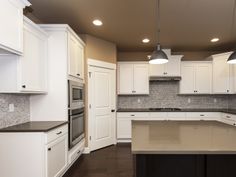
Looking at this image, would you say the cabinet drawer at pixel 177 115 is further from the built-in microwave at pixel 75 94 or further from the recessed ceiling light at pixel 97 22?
the recessed ceiling light at pixel 97 22

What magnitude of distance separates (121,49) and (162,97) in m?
1.86

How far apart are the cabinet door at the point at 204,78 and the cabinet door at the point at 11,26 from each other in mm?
4680

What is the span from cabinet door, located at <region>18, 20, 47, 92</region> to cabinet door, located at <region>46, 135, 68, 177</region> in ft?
2.66

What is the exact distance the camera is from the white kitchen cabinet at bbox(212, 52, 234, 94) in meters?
5.07

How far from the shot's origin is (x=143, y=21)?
146 inches

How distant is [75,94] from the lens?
373 centimetres

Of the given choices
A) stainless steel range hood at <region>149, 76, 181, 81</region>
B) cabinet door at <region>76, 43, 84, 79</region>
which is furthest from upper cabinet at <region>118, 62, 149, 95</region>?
cabinet door at <region>76, 43, 84, 79</region>

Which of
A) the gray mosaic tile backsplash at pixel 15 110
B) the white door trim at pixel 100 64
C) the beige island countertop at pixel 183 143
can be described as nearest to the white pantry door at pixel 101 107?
the white door trim at pixel 100 64

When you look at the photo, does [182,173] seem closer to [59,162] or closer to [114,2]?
[59,162]

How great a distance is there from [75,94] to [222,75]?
3.84m

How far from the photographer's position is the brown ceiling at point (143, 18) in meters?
3.05

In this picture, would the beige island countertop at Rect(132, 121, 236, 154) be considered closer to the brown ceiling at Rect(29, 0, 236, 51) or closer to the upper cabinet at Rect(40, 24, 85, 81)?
the upper cabinet at Rect(40, 24, 85, 81)

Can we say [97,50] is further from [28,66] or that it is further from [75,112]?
[28,66]

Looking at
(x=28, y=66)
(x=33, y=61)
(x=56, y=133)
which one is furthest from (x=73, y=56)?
(x=56, y=133)
